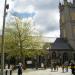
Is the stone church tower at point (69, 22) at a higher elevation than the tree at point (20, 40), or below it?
higher

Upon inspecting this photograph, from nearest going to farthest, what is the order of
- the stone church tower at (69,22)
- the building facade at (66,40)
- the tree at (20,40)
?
the tree at (20,40)
the building facade at (66,40)
the stone church tower at (69,22)

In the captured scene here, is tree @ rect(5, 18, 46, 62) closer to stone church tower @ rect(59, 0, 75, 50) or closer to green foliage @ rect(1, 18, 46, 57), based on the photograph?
green foliage @ rect(1, 18, 46, 57)

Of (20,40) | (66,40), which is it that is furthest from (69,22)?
(20,40)

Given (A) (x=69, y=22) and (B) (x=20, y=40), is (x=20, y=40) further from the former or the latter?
(A) (x=69, y=22)

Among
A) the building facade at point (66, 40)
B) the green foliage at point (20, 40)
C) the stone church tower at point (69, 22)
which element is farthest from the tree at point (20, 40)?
the stone church tower at point (69, 22)

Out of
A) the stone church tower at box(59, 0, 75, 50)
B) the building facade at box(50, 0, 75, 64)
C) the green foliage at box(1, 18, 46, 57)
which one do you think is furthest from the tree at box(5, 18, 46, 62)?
the stone church tower at box(59, 0, 75, 50)

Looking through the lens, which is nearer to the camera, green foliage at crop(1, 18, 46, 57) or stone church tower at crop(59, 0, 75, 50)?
green foliage at crop(1, 18, 46, 57)

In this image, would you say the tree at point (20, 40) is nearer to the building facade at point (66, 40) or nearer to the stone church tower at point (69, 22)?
the building facade at point (66, 40)

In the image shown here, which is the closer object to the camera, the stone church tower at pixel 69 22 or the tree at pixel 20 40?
the tree at pixel 20 40

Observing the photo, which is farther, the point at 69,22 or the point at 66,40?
the point at 66,40

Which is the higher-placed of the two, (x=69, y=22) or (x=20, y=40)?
(x=69, y=22)

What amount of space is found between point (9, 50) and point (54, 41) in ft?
126

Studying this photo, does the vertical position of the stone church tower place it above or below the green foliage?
above

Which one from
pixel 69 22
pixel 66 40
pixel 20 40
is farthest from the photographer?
pixel 66 40
